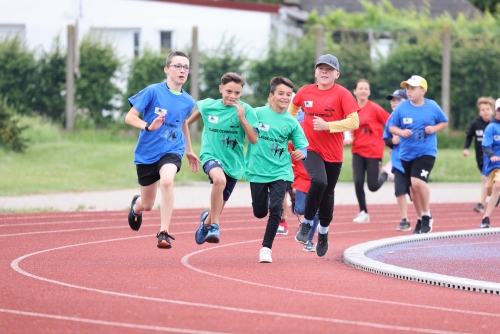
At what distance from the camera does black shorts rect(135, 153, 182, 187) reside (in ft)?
34.2

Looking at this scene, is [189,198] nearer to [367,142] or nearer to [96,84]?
[367,142]

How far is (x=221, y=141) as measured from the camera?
34.4ft

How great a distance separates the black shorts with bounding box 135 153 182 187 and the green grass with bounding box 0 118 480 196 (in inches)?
355

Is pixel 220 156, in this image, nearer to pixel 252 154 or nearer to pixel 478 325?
pixel 252 154

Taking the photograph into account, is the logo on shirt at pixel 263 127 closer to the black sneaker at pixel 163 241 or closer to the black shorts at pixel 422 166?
the black sneaker at pixel 163 241

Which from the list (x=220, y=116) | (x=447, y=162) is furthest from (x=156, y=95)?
(x=447, y=162)

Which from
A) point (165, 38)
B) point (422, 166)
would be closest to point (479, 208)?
point (422, 166)

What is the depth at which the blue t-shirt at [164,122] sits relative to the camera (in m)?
10.4

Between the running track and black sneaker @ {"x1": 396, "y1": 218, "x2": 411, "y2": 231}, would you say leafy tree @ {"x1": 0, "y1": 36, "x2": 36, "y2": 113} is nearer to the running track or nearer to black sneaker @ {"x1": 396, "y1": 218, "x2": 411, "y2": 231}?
the running track

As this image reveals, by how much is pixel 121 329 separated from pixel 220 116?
4119 mm

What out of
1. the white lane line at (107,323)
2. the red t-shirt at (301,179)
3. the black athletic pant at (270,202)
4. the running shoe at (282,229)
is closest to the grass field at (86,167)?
the running shoe at (282,229)

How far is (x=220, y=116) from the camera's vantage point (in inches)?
409

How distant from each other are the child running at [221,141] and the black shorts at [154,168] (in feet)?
0.87

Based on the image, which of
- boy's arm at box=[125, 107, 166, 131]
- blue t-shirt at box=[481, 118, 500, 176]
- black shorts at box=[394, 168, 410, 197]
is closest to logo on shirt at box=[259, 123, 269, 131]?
boy's arm at box=[125, 107, 166, 131]
